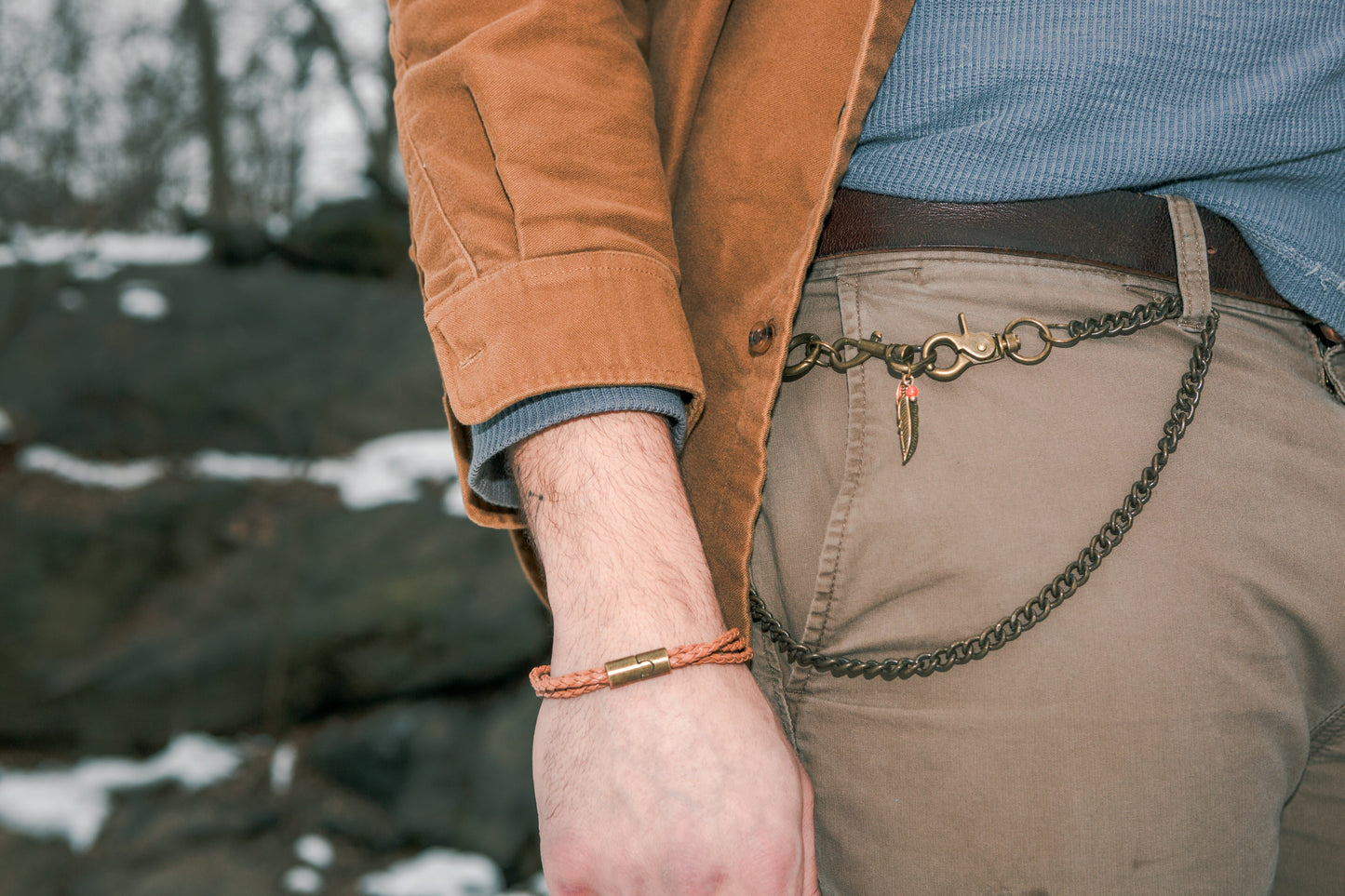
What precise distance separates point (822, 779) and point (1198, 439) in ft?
1.67

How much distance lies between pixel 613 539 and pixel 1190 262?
25.4 inches

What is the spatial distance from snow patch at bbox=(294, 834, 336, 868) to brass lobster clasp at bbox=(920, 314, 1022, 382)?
3951 mm

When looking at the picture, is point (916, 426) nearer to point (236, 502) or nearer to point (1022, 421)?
point (1022, 421)

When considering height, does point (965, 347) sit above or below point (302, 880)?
above

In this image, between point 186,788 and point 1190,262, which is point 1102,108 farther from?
A: point 186,788

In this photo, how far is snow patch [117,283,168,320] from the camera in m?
5.22


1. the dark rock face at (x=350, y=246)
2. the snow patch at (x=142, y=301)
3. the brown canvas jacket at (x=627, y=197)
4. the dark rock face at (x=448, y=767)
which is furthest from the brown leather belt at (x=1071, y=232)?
the dark rock face at (x=350, y=246)

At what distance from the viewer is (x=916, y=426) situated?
790 millimetres

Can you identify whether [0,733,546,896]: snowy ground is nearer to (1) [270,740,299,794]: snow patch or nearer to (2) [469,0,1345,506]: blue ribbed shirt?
(1) [270,740,299,794]: snow patch

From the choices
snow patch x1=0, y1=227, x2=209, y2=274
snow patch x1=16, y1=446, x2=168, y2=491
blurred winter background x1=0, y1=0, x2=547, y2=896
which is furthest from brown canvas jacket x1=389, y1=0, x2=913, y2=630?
snow patch x1=0, y1=227, x2=209, y2=274

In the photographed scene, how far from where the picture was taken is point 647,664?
2.16ft

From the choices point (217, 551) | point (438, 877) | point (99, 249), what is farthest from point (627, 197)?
point (99, 249)

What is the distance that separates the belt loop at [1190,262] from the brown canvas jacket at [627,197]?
34 cm

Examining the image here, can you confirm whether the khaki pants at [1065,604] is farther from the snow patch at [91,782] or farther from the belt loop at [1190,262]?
the snow patch at [91,782]
